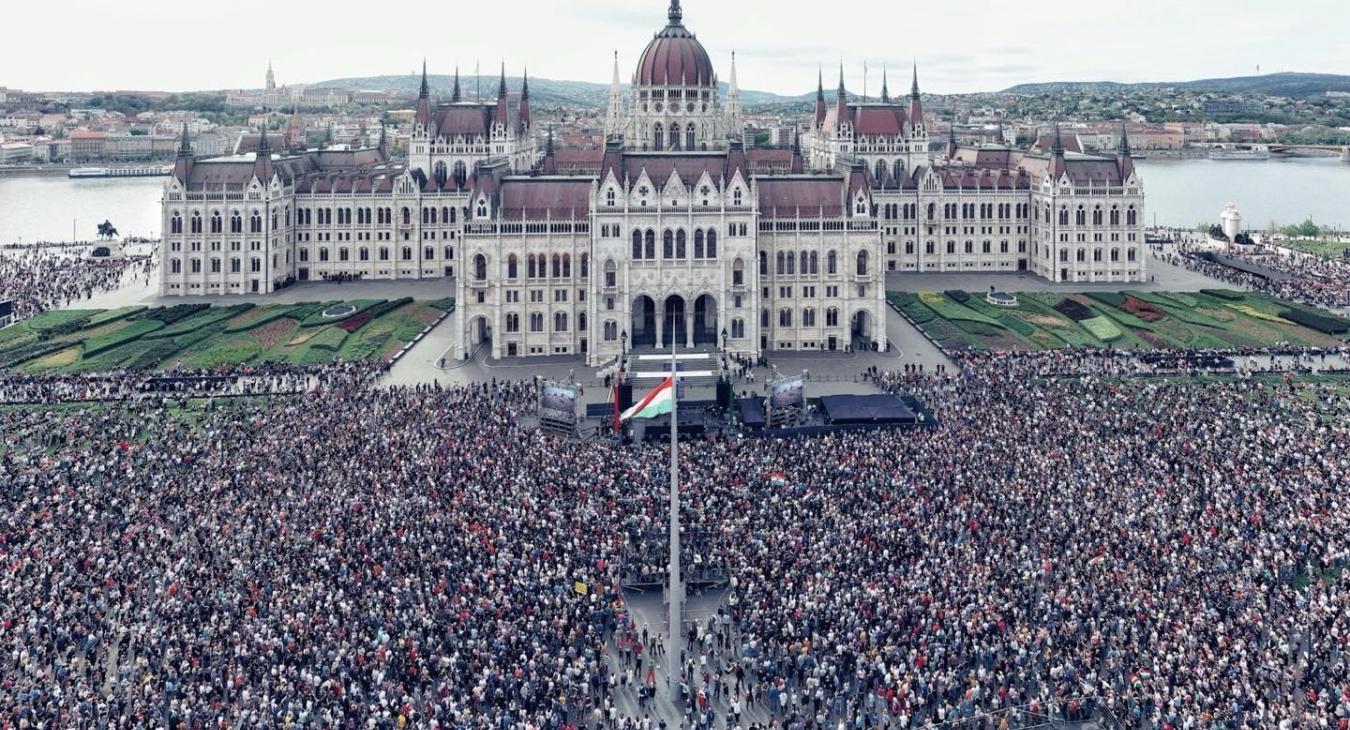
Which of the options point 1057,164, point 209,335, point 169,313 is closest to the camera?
point 209,335

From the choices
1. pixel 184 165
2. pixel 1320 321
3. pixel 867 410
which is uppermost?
pixel 184 165

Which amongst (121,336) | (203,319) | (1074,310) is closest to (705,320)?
(1074,310)

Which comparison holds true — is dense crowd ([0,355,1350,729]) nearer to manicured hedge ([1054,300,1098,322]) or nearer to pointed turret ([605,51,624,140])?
manicured hedge ([1054,300,1098,322])

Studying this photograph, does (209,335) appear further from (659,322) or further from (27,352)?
(659,322)

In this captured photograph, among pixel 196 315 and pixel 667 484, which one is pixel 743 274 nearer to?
pixel 667 484

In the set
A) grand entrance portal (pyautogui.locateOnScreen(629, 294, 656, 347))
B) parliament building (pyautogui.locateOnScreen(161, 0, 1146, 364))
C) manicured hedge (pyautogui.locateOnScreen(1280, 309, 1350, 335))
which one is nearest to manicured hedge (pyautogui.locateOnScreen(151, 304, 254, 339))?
parliament building (pyautogui.locateOnScreen(161, 0, 1146, 364))
